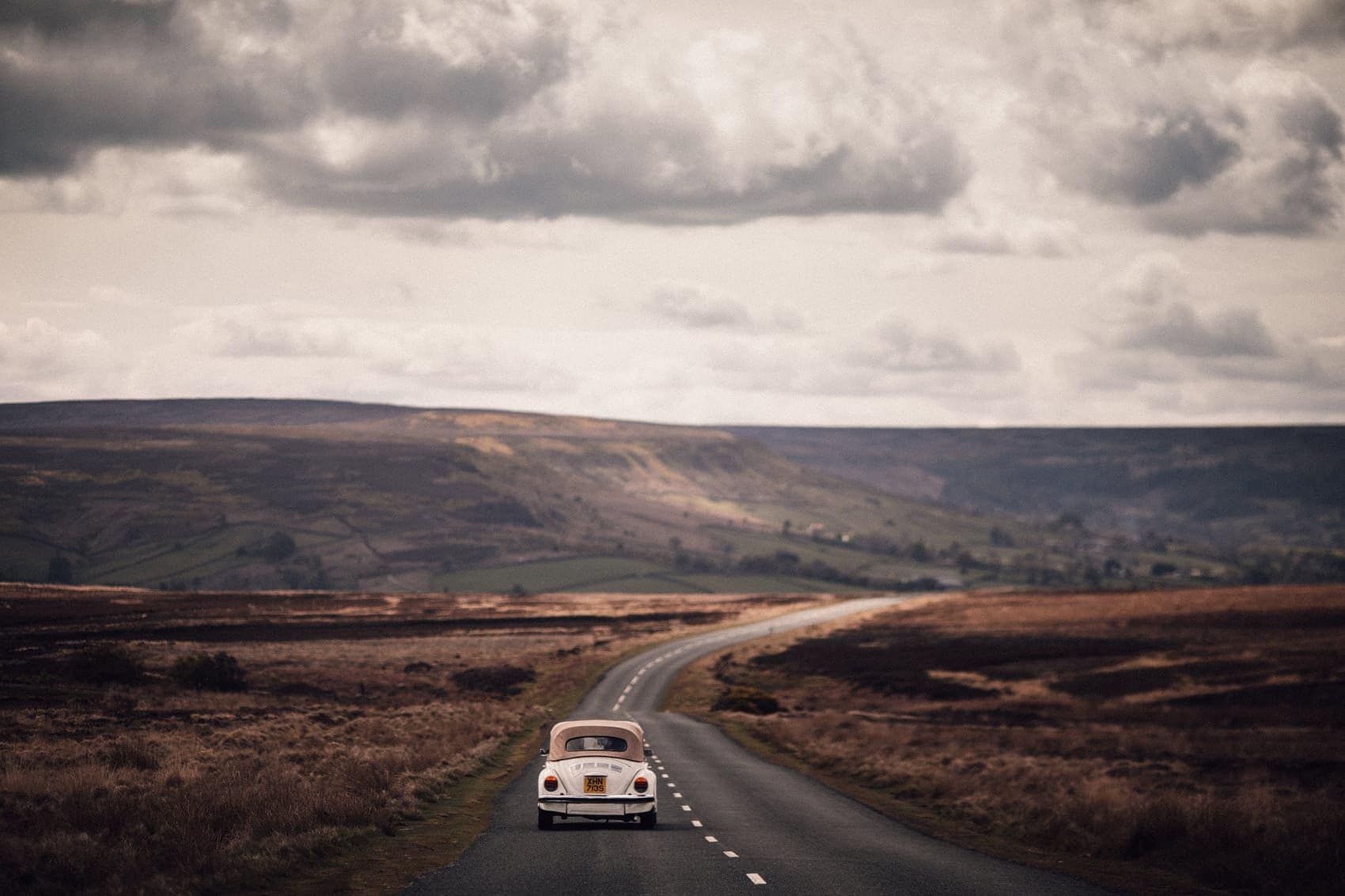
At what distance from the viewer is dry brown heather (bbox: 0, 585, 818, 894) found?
19.8m

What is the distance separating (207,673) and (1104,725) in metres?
47.5

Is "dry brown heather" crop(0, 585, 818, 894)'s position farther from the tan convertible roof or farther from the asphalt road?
A: the tan convertible roof

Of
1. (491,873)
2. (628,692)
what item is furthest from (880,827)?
(628,692)

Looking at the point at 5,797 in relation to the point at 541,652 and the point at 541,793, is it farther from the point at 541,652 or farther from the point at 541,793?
the point at 541,652

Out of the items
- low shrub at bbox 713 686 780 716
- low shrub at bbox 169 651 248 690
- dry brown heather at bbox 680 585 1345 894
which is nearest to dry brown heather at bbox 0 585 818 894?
low shrub at bbox 169 651 248 690

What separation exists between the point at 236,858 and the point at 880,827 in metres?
14.5

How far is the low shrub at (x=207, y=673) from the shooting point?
69938mm

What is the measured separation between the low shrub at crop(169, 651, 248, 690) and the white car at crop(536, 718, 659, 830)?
48230 millimetres

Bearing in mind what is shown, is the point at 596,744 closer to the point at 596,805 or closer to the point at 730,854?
the point at 596,805

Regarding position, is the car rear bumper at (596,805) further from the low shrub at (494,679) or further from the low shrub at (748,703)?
the low shrub at (494,679)

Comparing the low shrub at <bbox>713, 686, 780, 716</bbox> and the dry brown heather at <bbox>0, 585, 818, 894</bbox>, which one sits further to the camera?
the low shrub at <bbox>713, 686, 780, 716</bbox>

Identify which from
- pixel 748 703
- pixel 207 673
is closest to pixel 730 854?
pixel 748 703

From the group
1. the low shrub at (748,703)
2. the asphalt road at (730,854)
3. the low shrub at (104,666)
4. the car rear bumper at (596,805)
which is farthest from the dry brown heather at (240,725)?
the low shrub at (748,703)

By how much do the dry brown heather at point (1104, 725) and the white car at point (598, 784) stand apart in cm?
714
